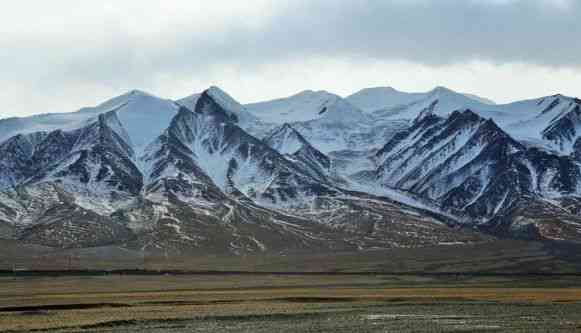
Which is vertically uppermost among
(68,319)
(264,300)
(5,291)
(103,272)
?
(68,319)

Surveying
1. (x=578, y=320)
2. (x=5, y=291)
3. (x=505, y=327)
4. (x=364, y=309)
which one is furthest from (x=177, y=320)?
(x=5, y=291)

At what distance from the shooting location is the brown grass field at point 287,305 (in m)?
85.1

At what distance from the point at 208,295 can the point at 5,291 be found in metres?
29.6

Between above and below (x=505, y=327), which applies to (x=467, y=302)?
below

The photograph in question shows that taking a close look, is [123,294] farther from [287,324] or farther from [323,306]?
[287,324]

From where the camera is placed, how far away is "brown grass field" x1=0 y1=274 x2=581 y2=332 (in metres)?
85.1

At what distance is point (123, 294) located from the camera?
13125 cm

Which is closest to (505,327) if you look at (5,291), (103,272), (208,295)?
(208,295)

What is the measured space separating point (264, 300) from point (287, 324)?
31318 millimetres

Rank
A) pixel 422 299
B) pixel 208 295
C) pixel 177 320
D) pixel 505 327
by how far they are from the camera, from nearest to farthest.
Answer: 1. pixel 505 327
2. pixel 177 320
3. pixel 422 299
4. pixel 208 295

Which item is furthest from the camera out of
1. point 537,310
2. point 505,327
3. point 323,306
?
point 323,306

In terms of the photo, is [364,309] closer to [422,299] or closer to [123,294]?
[422,299]

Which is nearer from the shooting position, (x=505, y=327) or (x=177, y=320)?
(x=505, y=327)

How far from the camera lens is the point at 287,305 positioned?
109m
